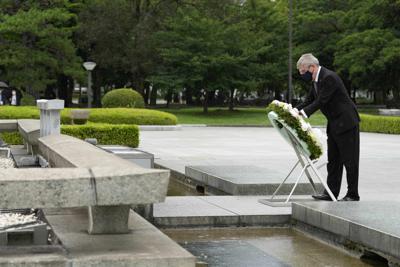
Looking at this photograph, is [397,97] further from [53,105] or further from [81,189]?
[81,189]

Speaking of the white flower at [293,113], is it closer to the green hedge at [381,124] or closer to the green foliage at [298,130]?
the green foliage at [298,130]

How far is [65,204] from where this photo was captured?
454cm

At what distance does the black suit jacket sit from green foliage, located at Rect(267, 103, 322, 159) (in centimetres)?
24

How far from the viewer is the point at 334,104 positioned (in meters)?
8.27

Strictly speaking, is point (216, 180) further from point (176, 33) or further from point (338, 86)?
point (176, 33)

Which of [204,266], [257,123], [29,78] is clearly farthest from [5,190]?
[29,78]

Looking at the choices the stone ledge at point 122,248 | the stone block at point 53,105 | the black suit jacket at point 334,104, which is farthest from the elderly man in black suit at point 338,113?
the stone block at point 53,105

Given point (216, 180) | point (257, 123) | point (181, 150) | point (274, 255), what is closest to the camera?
point (274, 255)

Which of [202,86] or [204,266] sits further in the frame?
[202,86]

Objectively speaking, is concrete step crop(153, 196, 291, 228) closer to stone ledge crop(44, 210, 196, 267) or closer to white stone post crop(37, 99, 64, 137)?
stone ledge crop(44, 210, 196, 267)

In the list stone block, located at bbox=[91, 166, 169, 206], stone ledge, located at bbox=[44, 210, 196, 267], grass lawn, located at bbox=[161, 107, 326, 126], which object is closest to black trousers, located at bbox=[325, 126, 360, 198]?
stone ledge, located at bbox=[44, 210, 196, 267]

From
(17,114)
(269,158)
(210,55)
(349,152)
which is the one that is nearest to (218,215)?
A: (349,152)

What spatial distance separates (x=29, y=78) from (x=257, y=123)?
13.6 metres

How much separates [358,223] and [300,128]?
1.81 meters
